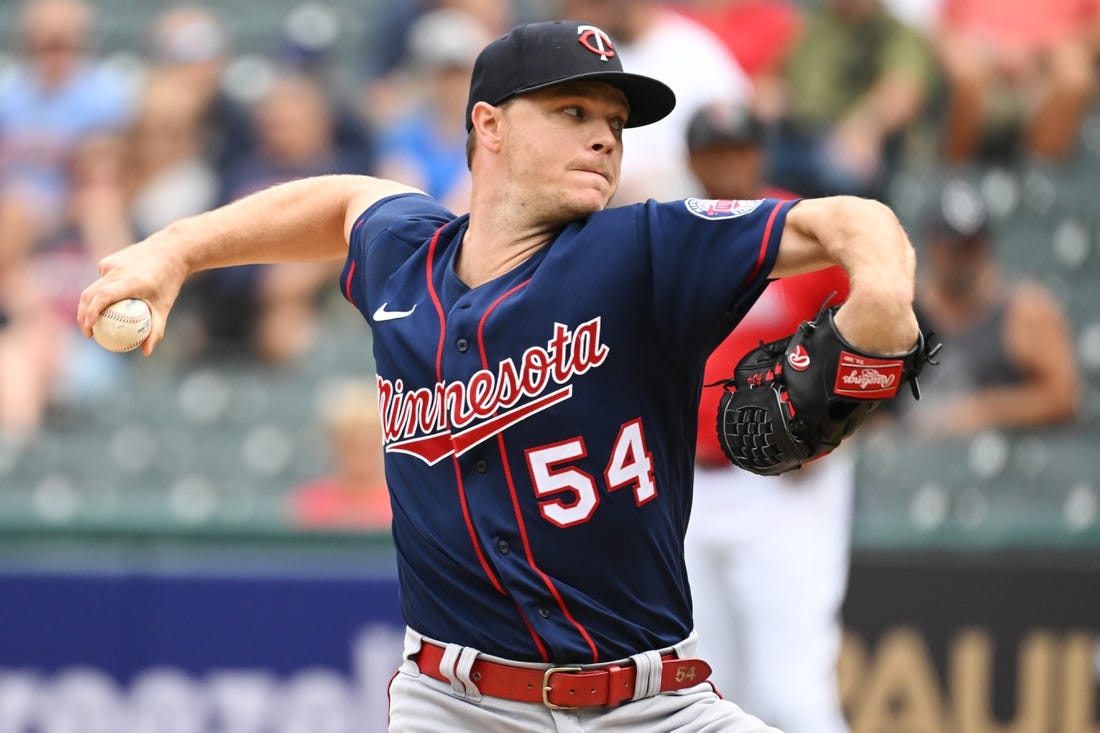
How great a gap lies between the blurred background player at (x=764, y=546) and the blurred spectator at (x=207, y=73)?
3770 mm

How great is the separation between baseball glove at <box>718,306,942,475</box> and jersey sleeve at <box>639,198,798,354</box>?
0.11 m

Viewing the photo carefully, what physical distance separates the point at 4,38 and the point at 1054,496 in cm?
692

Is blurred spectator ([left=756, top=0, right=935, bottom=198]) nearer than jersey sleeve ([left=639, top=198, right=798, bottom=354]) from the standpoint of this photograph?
No

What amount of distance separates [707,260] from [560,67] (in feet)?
1.58

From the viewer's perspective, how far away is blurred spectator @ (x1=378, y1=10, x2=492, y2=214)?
7.70m

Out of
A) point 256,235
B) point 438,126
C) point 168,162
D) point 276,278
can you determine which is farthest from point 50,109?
point 256,235

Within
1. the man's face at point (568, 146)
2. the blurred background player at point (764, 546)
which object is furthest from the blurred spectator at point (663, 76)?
the man's face at point (568, 146)

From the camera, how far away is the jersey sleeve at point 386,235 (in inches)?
129

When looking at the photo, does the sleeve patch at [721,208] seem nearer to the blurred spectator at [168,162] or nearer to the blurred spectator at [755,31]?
the blurred spectator at [755,31]

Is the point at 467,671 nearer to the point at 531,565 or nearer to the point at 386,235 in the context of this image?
the point at 531,565

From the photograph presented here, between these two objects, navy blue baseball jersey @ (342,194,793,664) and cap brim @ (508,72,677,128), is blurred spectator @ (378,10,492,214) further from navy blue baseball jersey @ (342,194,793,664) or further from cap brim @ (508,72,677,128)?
navy blue baseball jersey @ (342,194,793,664)

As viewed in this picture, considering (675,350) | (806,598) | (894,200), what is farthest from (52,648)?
(894,200)

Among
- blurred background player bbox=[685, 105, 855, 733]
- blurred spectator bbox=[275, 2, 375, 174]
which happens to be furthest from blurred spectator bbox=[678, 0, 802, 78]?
blurred background player bbox=[685, 105, 855, 733]

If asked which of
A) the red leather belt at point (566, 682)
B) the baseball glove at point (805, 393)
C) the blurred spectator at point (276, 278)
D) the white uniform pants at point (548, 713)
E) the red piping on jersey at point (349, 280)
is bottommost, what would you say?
the white uniform pants at point (548, 713)
